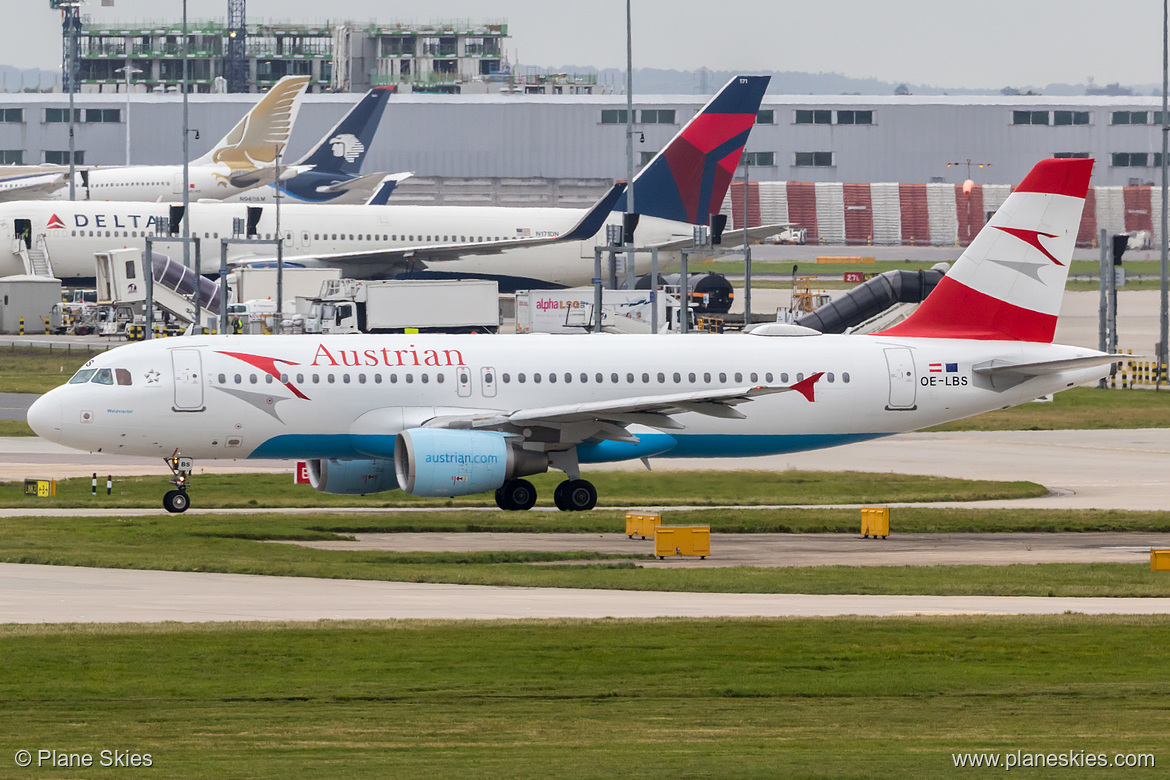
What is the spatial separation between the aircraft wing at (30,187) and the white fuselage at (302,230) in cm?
2508

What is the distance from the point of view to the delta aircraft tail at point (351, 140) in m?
126

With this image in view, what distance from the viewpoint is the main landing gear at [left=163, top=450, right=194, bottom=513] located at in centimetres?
3697

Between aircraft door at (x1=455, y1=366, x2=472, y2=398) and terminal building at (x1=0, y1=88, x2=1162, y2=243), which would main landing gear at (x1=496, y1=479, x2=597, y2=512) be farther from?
terminal building at (x1=0, y1=88, x2=1162, y2=243)

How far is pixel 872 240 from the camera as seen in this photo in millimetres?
163000

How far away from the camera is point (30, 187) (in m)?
113

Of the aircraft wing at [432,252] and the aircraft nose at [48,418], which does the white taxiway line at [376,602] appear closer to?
the aircraft nose at [48,418]

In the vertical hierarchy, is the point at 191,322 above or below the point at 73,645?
above

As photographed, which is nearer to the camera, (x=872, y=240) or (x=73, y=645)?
(x=73, y=645)

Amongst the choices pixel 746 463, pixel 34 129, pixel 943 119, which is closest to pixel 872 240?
pixel 943 119

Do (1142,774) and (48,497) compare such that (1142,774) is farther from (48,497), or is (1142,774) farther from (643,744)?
(48,497)

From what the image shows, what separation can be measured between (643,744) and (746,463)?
27253mm

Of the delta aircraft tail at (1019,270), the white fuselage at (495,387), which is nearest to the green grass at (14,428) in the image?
the white fuselage at (495,387)

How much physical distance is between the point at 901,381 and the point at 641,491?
6.75m

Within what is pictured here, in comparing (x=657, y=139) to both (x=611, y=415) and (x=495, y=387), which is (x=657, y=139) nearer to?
(x=495, y=387)
